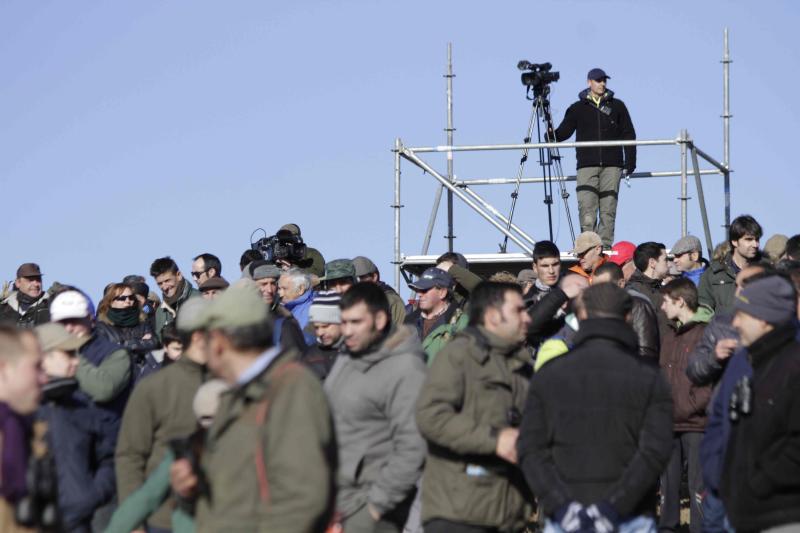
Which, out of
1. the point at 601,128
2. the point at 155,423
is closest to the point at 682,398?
the point at 155,423

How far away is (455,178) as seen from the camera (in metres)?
16.6

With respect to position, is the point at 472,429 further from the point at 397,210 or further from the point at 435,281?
the point at 397,210

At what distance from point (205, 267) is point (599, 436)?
7308 mm

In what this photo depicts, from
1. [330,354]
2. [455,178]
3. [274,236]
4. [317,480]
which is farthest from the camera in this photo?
[455,178]

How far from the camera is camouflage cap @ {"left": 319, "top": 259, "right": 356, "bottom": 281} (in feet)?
39.1

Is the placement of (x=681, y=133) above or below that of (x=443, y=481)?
above

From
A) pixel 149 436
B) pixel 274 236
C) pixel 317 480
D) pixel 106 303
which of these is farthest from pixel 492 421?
pixel 274 236

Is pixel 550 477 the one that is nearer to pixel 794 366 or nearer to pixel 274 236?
pixel 794 366

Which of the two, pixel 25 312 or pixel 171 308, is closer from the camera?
pixel 171 308

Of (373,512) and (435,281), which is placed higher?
(435,281)

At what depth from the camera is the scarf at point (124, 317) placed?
12.3 metres

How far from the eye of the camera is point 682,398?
415 inches

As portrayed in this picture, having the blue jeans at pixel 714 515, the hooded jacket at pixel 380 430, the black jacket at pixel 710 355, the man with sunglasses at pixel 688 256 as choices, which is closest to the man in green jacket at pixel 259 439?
the hooded jacket at pixel 380 430

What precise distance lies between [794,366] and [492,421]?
155cm
